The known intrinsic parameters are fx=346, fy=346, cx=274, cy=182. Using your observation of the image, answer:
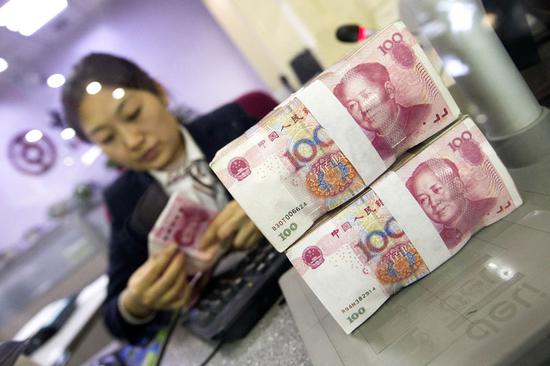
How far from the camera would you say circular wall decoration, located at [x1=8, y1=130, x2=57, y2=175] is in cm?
108

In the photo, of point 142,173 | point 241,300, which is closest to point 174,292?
point 241,300

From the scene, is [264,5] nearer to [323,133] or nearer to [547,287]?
[323,133]

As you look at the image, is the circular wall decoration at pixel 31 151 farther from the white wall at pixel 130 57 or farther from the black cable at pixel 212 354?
the black cable at pixel 212 354

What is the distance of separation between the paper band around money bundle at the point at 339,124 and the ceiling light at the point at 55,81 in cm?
84

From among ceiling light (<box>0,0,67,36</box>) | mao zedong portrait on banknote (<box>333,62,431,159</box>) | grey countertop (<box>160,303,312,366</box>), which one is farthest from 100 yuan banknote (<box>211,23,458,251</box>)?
ceiling light (<box>0,0,67,36</box>)

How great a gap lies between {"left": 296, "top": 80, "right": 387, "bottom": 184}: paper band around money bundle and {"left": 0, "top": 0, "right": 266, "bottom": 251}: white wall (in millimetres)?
817

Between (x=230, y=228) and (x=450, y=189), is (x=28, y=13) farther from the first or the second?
(x=450, y=189)

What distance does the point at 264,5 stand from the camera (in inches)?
67.6

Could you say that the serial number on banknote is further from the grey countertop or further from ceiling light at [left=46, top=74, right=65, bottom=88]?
ceiling light at [left=46, top=74, right=65, bottom=88]

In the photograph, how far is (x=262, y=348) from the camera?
1.70 feet

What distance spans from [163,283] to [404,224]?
0.59 metres

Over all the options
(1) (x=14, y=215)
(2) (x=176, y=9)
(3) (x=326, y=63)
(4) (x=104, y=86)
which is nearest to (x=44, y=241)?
(1) (x=14, y=215)

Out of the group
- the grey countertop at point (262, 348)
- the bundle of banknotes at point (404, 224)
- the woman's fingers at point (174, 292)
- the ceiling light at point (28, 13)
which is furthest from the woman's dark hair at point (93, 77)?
the bundle of banknotes at point (404, 224)

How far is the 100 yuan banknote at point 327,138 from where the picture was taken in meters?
0.34
